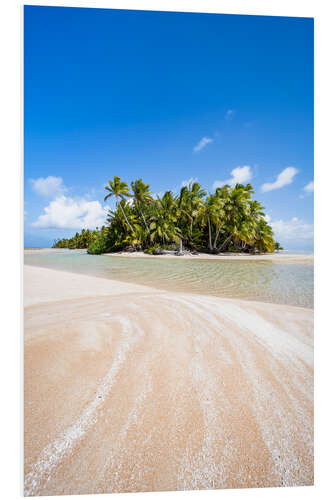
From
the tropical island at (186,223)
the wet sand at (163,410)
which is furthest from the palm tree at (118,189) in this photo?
the wet sand at (163,410)

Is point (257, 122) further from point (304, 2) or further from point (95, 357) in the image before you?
point (95, 357)

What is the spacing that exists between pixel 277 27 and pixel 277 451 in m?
2.49

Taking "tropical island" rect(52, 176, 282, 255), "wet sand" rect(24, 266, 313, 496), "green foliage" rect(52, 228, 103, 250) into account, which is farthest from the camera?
"green foliage" rect(52, 228, 103, 250)

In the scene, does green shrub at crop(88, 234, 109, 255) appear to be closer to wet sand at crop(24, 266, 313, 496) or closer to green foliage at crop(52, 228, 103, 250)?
green foliage at crop(52, 228, 103, 250)

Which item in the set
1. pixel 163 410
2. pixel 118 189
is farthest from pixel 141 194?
pixel 163 410

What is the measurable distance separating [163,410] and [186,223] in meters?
19.8

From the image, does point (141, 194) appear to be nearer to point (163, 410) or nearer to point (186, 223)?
point (186, 223)

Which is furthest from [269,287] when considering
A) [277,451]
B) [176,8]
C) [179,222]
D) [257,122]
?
[179,222]

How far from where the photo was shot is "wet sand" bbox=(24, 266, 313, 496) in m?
0.83

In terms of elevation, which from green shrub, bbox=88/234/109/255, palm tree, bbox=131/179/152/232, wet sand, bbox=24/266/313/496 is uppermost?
palm tree, bbox=131/179/152/232

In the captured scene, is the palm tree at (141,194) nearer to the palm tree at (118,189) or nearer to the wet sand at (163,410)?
the palm tree at (118,189)

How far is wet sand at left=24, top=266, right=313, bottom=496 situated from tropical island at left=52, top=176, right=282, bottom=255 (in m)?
16.6

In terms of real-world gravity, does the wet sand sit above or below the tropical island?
below

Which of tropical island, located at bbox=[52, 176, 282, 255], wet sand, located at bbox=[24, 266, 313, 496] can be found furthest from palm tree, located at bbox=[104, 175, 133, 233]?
wet sand, located at bbox=[24, 266, 313, 496]
